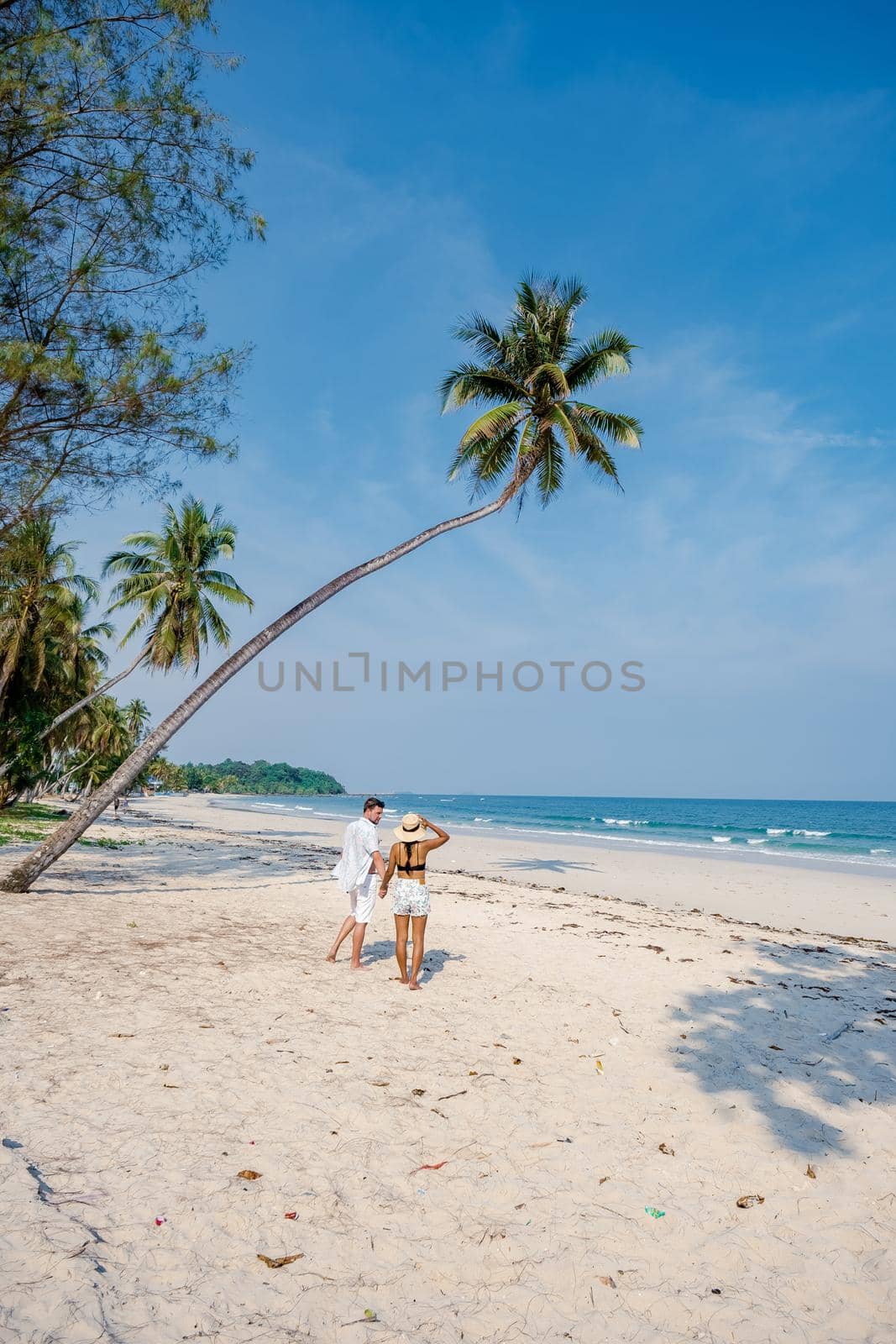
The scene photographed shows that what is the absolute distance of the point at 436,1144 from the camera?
169 inches

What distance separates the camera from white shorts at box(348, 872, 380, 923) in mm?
7656

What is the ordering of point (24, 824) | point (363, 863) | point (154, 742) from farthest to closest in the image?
1. point (24, 824)
2. point (154, 742)
3. point (363, 863)

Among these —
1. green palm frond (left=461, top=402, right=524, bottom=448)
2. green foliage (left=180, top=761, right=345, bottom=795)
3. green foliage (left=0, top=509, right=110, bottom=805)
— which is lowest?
green foliage (left=180, top=761, right=345, bottom=795)

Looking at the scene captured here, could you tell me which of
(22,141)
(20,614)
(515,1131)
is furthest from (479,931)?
(20,614)

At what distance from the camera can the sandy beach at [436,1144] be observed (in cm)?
300

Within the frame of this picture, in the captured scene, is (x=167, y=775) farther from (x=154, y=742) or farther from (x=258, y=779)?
(x=154, y=742)

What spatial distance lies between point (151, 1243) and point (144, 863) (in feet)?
46.8

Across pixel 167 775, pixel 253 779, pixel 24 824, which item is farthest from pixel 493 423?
pixel 253 779

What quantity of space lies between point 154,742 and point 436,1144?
8043mm

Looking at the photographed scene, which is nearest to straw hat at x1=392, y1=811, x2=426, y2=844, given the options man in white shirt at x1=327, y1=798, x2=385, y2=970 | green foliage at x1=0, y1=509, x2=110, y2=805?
man in white shirt at x1=327, y1=798, x2=385, y2=970

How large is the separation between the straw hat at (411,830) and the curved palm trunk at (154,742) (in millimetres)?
4806

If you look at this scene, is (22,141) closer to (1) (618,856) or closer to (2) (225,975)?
(2) (225,975)

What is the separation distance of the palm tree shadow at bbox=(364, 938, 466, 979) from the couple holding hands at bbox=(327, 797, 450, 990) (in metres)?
0.72

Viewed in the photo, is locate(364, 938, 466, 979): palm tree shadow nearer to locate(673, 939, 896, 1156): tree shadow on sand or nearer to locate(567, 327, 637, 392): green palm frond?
locate(673, 939, 896, 1156): tree shadow on sand
